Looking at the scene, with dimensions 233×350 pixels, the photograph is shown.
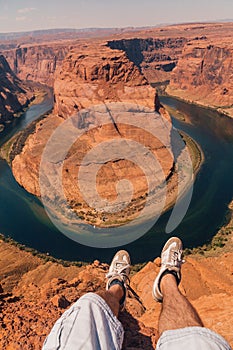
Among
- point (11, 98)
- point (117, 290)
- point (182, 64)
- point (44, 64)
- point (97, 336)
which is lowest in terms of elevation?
point (11, 98)

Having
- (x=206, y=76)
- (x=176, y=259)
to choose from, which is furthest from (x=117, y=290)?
(x=206, y=76)

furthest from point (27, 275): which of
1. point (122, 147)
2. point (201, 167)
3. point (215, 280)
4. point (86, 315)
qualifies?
point (201, 167)

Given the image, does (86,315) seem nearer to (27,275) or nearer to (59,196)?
(27,275)

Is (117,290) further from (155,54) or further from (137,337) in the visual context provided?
(155,54)

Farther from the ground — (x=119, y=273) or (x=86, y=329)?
(x=86, y=329)

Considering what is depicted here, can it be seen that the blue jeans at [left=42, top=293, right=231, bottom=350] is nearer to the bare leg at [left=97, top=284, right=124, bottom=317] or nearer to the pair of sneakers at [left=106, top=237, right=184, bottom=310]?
the bare leg at [left=97, top=284, right=124, bottom=317]

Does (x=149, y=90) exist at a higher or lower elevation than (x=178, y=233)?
higher
